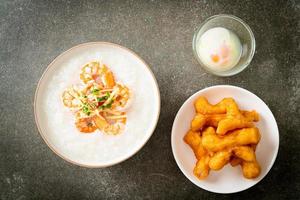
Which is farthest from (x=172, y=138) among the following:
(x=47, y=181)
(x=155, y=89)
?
(x=47, y=181)

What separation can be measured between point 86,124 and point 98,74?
18 cm

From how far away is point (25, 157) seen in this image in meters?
1.54

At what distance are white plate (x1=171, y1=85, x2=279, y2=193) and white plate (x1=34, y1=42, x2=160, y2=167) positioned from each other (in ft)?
0.44

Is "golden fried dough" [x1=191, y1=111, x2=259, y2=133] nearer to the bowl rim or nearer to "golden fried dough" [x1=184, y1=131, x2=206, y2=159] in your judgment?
"golden fried dough" [x1=184, y1=131, x2=206, y2=159]

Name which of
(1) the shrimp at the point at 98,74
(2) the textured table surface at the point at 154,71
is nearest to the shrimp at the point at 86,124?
(1) the shrimp at the point at 98,74

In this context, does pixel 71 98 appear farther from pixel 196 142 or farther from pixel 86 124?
pixel 196 142

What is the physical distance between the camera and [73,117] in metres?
1.35

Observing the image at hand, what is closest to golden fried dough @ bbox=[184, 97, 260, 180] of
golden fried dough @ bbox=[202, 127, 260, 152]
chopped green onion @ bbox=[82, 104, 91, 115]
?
golden fried dough @ bbox=[202, 127, 260, 152]

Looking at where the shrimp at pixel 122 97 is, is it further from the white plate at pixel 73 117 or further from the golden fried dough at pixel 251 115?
the golden fried dough at pixel 251 115

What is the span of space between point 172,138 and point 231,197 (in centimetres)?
35

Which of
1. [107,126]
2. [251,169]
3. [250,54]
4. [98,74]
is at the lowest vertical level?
[251,169]

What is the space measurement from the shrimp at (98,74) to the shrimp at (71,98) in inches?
2.1

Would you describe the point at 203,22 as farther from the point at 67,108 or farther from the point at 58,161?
the point at 58,161

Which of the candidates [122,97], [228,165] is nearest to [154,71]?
[122,97]
